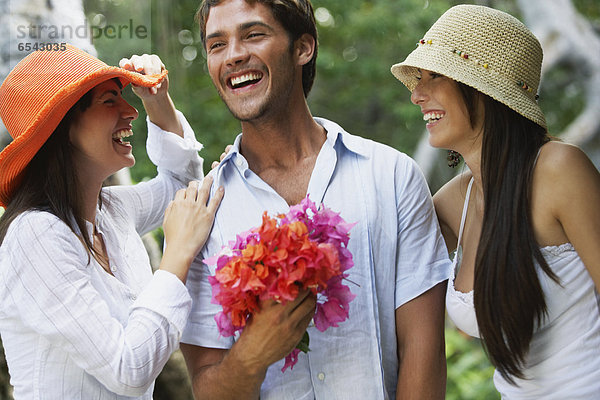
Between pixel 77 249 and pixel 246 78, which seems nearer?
pixel 77 249

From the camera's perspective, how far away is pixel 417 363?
7.13 feet

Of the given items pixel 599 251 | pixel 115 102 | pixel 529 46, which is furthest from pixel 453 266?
pixel 115 102

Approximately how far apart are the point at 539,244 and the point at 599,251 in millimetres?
181

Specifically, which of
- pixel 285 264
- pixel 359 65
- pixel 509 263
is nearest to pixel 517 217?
pixel 509 263

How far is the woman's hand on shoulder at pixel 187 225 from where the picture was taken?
83.5 inches

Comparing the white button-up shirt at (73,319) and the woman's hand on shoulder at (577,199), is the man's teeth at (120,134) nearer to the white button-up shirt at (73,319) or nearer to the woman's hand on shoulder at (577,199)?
the white button-up shirt at (73,319)

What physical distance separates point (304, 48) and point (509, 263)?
1.07 meters

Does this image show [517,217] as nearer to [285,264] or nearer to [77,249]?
[285,264]

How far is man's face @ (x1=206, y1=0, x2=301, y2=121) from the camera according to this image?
2307 mm

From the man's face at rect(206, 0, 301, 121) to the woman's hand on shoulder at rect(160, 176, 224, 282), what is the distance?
12.3 inches

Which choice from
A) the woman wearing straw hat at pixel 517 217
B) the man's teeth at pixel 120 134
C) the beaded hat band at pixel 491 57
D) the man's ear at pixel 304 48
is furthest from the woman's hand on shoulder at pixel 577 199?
the man's teeth at pixel 120 134

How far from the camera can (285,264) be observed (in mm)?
1732

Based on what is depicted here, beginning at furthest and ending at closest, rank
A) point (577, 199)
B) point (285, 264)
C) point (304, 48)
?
point (304, 48) < point (577, 199) < point (285, 264)

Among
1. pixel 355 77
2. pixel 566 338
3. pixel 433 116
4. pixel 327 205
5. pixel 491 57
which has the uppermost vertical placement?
pixel 491 57
